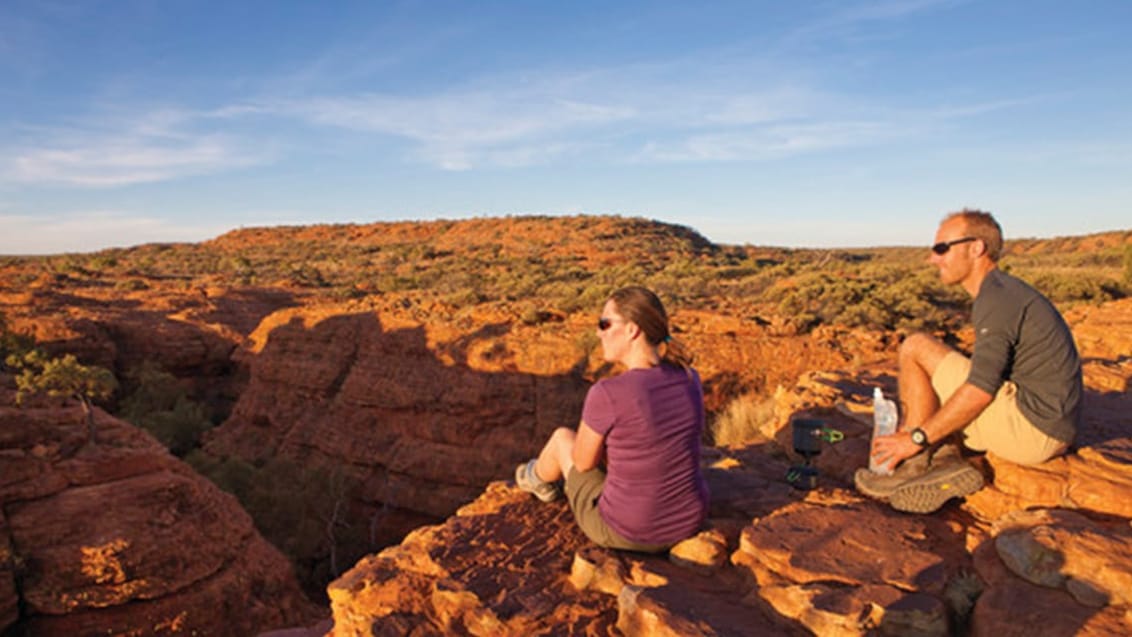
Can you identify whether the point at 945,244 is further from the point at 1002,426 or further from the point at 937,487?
the point at 937,487

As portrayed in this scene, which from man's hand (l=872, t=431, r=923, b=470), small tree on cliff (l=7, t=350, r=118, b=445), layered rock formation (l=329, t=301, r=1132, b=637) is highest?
man's hand (l=872, t=431, r=923, b=470)

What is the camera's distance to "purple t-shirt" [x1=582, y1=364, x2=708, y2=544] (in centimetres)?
280

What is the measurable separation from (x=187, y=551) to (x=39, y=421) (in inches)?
97.4

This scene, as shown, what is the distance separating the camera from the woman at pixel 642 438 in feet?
9.21

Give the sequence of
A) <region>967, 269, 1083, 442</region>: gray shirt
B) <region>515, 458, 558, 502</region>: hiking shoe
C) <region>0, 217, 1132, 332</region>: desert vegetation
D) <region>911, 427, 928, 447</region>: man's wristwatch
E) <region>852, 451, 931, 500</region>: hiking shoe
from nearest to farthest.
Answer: <region>967, 269, 1083, 442</region>: gray shirt < <region>911, 427, 928, 447</region>: man's wristwatch < <region>852, 451, 931, 500</region>: hiking shoe < <region>515, 458, 558, 502</region>: hiking shoe < <region>0, 217, 1132, 332</region>: desert vegetation

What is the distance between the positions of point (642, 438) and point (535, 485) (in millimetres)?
1025

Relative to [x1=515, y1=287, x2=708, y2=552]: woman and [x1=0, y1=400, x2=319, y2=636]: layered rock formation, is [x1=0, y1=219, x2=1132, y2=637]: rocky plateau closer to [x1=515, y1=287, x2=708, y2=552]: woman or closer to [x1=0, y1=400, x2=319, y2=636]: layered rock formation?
[x1=0, y1=400, x2=319, y2=636]: layered rock formation

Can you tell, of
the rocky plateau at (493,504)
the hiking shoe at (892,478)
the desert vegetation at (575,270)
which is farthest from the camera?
the desert vegetation at (575,270)

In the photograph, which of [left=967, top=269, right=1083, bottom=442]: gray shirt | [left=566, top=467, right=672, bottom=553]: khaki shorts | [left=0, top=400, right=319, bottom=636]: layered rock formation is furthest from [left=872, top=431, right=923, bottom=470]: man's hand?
[left=0, top=400, right=319, bottom=636]: layered rock formation

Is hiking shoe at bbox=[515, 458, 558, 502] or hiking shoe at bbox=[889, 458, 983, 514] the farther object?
hiking shoe at bbox=[515, 458, 558, 502]

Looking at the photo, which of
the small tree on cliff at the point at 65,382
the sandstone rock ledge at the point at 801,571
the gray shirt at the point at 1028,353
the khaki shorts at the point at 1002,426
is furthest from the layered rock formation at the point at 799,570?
the small tree on cliff at the point at 65,382

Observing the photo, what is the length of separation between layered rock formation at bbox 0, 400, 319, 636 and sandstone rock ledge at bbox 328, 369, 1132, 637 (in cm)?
623

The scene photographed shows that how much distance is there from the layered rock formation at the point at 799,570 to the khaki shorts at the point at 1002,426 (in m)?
0.11

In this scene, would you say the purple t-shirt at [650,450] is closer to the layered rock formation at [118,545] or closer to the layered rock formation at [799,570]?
the layered rock formation at [799,570]
